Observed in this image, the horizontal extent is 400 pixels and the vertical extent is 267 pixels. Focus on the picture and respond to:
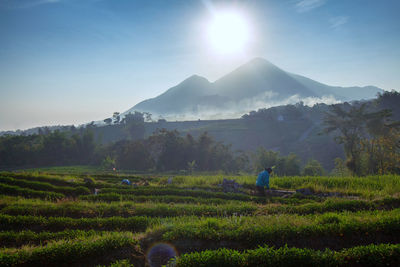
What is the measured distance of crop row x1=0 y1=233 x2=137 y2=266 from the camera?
6.45 m

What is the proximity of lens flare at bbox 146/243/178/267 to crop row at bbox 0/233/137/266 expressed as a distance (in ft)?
2.09

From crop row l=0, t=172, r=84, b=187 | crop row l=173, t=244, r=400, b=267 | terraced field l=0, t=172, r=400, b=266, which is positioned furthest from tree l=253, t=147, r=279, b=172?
crop row l=173, t=244, r=400, b=267

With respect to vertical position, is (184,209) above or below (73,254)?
below

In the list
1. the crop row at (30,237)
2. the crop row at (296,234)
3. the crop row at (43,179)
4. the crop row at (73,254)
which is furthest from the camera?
the crop row at (43,179)

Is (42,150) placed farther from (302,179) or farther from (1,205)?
(302,179)

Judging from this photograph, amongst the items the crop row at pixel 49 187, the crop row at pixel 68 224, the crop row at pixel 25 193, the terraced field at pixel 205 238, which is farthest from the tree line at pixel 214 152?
the crop row at pixel 25 193

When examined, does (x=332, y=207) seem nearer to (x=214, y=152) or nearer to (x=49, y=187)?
(x=49, y=187)

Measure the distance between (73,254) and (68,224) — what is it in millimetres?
4274

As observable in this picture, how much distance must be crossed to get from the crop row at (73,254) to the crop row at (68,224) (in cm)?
279

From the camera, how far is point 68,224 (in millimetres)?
10242

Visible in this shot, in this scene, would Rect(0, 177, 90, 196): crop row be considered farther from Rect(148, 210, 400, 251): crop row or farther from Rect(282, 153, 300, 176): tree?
Rect(282, 153, 300, 176): tree

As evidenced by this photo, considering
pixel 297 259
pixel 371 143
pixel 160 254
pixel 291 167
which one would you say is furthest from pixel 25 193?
pixel 371 143

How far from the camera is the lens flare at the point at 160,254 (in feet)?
22.3

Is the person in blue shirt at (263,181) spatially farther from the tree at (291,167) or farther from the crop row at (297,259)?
the tree at (291,167)
